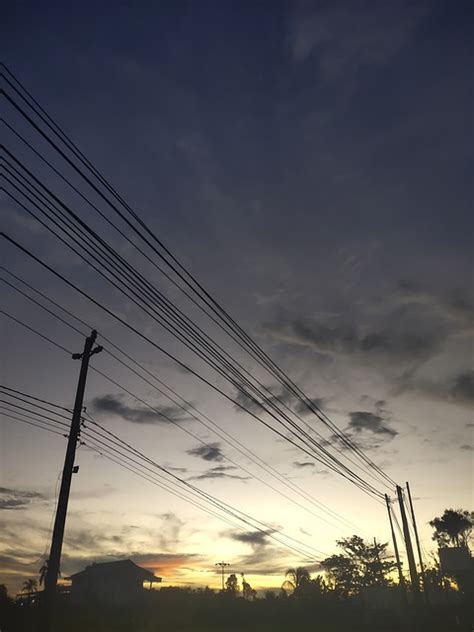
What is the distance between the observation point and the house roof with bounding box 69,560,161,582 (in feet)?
188

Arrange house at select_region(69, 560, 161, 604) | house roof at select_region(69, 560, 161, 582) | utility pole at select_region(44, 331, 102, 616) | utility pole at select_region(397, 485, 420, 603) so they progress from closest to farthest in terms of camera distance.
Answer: utility pole at select_region(44, 331, 102, 616), utility pole at select_region(397, 485, 420, 603), house at select_region(69, 560, 161, 604), house roof at select_region(69, 560, 161, 582)

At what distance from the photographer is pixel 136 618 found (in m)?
38.4

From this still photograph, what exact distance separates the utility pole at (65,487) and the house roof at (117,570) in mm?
49198

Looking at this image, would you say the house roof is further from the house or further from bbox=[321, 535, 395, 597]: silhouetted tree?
bbox=[321, 535, 395, 597]: silhouetted tree

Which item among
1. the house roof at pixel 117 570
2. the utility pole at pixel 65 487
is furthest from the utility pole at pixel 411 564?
the house roof at pixel 117 570

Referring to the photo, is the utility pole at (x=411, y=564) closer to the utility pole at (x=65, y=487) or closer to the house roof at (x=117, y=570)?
the utility pole at (x=65, y=487)

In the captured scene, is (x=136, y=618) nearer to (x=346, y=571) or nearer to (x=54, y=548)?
(x=54, y=548)

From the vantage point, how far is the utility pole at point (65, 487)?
1482cm

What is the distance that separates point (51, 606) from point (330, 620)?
47379 millimetres

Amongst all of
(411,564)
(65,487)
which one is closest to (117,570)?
(411,564)

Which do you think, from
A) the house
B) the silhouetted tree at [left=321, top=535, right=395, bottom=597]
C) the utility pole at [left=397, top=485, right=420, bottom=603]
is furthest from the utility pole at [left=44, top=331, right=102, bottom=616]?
the silhouetted tree at [left=321, top=535, right=395, bottom=597]

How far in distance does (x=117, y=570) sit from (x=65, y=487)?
49886 mm

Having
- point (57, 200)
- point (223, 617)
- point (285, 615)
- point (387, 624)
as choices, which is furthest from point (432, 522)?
point (57, 200)

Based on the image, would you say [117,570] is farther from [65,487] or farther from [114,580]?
[65,487]
